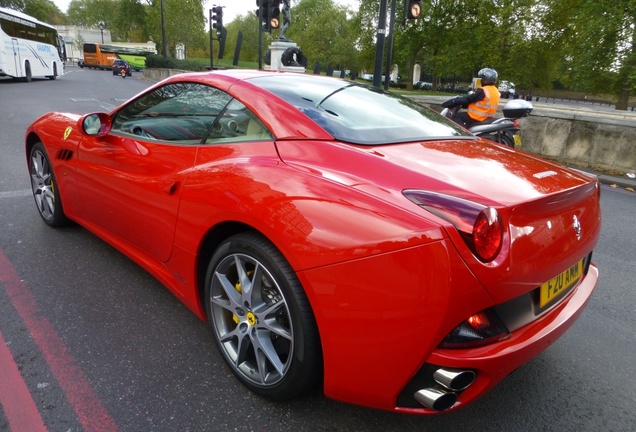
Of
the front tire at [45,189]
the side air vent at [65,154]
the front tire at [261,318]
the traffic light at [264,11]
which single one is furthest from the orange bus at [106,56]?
the front tire at [261,318]

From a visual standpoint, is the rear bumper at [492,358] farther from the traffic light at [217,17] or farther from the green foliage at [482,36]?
the traffic light at [217,17]

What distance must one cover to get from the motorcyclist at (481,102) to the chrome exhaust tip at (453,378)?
20.5 feet

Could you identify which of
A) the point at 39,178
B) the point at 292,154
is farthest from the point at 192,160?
the point at 39,178

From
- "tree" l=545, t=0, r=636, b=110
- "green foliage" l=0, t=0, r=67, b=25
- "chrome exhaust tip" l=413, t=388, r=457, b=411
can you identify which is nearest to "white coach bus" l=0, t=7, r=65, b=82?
"chrome exhaust tip" l=413, t=388, r=457, b=411

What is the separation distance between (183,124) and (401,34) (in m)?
41.5

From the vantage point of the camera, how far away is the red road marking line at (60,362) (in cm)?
192

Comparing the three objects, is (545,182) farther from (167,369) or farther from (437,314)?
(167,369)

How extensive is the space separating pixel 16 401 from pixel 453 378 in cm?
185

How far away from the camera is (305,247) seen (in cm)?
168

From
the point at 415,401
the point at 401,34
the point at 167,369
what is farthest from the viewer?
the point at 401,34

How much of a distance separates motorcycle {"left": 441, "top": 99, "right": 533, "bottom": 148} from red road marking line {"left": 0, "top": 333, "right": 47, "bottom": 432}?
491 cm

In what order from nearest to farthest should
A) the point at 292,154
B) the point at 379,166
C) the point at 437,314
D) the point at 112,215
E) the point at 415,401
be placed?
1. the point at 437,314
2. the point at 415,401
3. the point at 379,166
4. the point at 292,154
5. the point at 112,215

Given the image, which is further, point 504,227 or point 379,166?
point 379,166

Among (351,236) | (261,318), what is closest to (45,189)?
(261,318)
